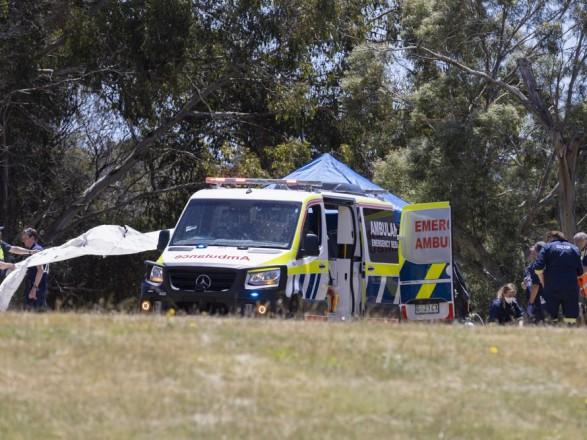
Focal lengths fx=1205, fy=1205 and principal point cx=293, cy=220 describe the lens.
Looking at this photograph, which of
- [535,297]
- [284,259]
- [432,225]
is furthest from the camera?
[432,225]

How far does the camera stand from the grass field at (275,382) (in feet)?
28.1

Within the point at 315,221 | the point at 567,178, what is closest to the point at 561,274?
the point at 315,221

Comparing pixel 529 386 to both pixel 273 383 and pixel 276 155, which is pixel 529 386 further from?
pixel 276 155

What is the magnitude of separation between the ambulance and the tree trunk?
51.4ft

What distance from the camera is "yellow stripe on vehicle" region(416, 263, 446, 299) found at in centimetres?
1866

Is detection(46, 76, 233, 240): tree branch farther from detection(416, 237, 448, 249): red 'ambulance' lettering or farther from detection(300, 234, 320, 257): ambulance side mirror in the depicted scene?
detection(300, 234, 320, 257): ambulance side mirror

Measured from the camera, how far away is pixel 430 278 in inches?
737

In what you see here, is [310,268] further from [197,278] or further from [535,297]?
[535,297]

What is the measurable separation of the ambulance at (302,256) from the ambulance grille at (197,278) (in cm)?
1

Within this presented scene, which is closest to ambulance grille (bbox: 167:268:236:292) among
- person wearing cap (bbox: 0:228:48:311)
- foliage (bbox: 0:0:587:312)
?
person wearing cap (bbox: 0:228:48:311)

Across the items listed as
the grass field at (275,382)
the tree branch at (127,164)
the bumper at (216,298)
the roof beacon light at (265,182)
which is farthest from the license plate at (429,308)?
the tree branch at (127,164)

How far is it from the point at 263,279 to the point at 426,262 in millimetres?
4652

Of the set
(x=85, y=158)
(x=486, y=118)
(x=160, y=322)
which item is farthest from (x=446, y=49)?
(x=160, y=322)

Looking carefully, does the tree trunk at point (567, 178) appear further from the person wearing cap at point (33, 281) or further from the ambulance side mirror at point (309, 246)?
the person wearing cap at point (33, 281)
